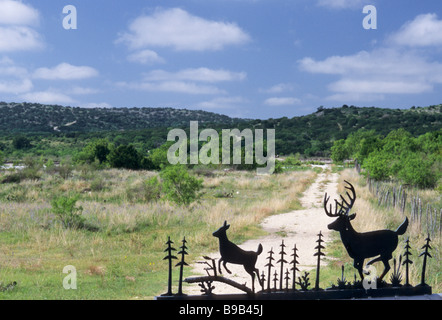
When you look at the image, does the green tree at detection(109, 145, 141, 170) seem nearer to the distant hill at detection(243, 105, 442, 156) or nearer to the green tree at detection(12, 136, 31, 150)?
the green tree at detection(12, 136, 31, 150)

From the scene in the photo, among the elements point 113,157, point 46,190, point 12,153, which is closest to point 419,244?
point 46,190

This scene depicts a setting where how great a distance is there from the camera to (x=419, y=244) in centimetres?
1030

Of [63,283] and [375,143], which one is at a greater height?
[375,143]

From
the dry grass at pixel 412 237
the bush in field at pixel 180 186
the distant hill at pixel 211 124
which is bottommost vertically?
the dry grass at pixel 412 237

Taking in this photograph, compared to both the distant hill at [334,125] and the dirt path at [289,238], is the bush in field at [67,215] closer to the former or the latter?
the dirt path at [289,238]

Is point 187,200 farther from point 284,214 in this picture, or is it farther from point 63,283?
point 63,283

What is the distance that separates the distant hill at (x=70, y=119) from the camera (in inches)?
3846

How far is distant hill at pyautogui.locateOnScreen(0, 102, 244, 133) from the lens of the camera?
320 ft

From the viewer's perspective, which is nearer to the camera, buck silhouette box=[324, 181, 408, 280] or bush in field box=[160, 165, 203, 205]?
buck silhouette box=[324, 181, 408, 280]

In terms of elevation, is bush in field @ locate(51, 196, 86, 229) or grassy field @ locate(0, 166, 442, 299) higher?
bush in field @ locate(51, 196, 86, 229)

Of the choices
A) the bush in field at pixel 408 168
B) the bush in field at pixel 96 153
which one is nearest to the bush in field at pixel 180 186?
the bush in field at pixel 408 168

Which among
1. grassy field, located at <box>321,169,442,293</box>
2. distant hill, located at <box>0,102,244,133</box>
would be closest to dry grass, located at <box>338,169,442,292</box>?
grassy field, located at <box>321,169,442,293</box>
